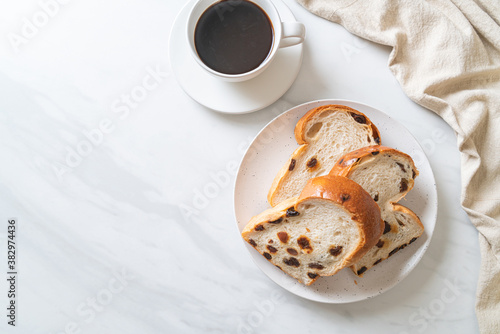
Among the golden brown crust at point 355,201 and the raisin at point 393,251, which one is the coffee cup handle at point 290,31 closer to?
the golden brown crust at point 355,201

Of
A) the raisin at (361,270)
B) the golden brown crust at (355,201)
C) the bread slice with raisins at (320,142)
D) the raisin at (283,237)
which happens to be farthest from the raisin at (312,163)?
the raisin at (361,270)

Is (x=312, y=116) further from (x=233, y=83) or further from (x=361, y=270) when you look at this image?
(x=361, y=270)

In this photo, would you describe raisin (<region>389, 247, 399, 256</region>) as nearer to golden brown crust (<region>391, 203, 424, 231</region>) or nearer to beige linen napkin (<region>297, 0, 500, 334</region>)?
golden brown crust (<region>391, 203, 424, 231</region>)

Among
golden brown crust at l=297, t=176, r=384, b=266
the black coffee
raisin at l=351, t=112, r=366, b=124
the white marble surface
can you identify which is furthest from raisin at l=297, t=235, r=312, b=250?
the black coffee

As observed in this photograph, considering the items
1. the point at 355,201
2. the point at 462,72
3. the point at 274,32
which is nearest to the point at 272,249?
the point at 355,201

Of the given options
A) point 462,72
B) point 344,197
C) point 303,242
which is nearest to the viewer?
point 344,197

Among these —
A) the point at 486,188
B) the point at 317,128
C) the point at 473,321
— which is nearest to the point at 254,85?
the point at 317,128

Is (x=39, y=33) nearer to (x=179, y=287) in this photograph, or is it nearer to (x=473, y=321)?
(x=179, y=287)
